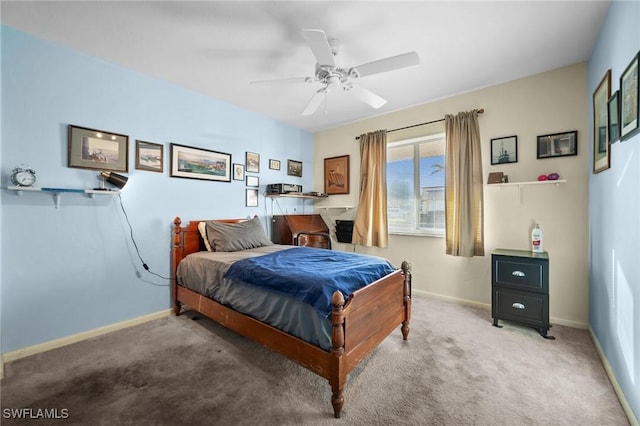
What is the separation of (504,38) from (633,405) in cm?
271

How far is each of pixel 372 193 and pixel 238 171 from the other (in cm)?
203

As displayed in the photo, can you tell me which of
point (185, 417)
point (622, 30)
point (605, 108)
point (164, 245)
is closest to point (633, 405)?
point (605, 108)

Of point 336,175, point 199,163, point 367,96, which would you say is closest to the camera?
point 367,96

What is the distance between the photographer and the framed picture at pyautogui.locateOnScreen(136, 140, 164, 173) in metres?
2.79

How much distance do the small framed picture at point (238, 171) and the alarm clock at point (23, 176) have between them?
1953 millimetres

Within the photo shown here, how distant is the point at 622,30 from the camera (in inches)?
65.4

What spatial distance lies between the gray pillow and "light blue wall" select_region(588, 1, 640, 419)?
320 cm

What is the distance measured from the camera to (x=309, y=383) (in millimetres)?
1779

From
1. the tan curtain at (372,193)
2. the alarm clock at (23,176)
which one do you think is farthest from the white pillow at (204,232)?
the tan curtain at (372,193)

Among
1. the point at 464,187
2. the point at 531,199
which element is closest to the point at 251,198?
the point at 464,187

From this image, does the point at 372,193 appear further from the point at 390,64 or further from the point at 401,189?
the point at 390,64

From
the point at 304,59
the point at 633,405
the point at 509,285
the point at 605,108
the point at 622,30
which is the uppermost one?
the point at 304,59

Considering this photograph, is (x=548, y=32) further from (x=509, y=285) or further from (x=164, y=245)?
(x=164, y=245)

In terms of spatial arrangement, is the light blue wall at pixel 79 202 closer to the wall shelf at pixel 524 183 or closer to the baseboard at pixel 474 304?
the baseboard at pixel 474 304
